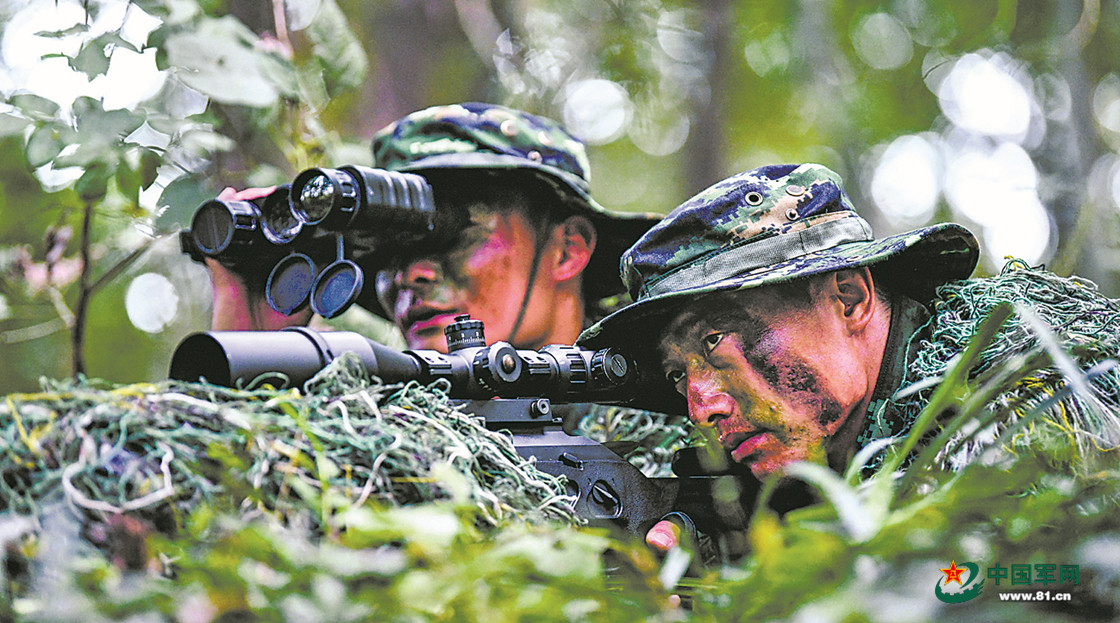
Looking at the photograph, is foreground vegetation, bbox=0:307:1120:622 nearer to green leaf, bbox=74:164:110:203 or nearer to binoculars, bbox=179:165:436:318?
binoculars, bbox=179:165:436:318

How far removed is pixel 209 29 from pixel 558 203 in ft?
3.09

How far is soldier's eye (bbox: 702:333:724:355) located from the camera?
69.1 inches

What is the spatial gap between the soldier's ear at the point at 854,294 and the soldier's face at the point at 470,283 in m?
0.91

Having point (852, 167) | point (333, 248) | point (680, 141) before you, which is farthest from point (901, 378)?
point (680, 141)

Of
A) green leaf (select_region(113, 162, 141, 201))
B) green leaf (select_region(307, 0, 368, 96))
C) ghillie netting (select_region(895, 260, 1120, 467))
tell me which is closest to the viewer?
ghillie netting (select_region(895, 260, 1120, 467))

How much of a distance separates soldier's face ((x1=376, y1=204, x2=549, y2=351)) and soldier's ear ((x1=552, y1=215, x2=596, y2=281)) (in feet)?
0.38

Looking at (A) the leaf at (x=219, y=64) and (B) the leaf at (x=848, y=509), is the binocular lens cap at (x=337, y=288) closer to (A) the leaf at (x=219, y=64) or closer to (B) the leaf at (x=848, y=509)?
(A) the leaf at (x=219, y=64)

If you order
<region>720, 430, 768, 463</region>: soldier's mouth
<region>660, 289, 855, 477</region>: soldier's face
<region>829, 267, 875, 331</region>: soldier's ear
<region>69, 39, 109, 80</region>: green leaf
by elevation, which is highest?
<region>69, 39, 109, 80</region>: green leaf

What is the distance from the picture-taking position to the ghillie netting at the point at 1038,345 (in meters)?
1.40

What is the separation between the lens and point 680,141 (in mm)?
8094

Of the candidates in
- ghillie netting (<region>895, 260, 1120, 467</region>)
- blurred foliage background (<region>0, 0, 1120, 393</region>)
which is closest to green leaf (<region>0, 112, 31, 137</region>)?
blurred foliage background (<region>0, 0, 1120, 393</region>)

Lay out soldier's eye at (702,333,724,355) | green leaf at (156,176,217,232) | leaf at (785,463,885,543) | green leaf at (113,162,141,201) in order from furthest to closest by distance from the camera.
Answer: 1. green leaf at (156,176,217,232)
2. green leaf at (113,162,141,201)
3. soldier's eye at (702,333,724,355)
4. leaf at (785,463,885,543)

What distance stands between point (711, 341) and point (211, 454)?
3.46ft

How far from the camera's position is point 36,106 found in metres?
2.12
